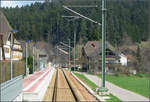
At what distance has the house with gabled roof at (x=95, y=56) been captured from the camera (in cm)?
4949

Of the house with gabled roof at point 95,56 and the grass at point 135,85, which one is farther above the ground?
the house with gabled roof at point 95,56

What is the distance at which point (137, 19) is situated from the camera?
99.4ft

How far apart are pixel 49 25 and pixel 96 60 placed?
17548 millimetres

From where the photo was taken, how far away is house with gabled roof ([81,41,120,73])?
49491 millimetres

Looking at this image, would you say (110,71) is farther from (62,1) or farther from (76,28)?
(62,1)

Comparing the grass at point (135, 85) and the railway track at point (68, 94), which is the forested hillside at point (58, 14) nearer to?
the grass at point (135, 85)

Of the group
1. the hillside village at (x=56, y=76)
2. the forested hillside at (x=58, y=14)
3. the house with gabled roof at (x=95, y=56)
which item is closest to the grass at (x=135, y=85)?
the hillside village at (x=56, y=76)

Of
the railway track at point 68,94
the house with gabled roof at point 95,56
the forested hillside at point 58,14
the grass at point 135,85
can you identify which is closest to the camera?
the railway track at point 68,94

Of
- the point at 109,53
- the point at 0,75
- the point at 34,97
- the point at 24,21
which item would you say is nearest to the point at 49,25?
the point at 24,21

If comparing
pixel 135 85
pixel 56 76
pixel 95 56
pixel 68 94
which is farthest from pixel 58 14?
pixel 95 56

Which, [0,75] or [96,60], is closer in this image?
[0,75]

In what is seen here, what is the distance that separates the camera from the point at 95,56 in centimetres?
5659

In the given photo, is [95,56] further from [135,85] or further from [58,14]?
[135,85]

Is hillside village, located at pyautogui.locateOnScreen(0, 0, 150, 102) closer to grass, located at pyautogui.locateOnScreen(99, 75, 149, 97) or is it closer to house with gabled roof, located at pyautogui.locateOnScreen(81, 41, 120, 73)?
grass, located at pyautogui.locateOnScreen(99, 75, 149, 97)
